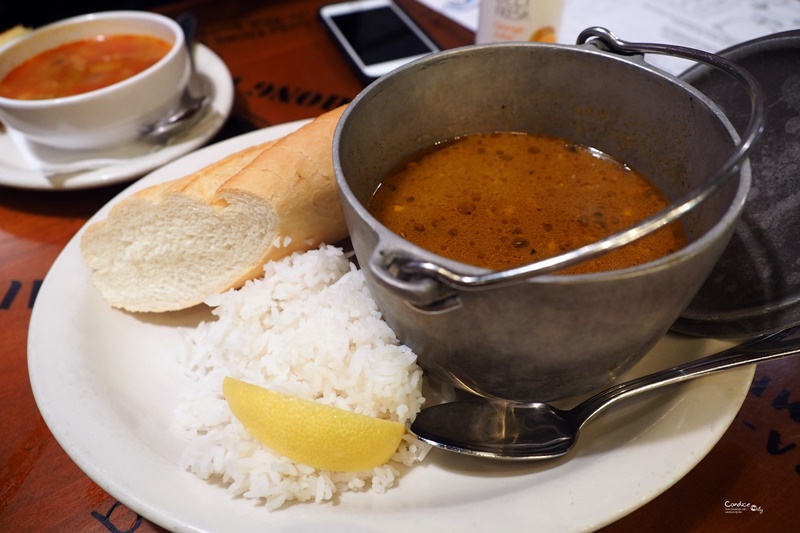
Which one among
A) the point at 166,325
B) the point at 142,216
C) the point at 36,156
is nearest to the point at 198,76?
the point at 36,156

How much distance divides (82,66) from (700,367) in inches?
81.0

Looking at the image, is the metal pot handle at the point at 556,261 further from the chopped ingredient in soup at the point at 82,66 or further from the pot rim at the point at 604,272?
the chopped ingredient in soup at the point at 82,66

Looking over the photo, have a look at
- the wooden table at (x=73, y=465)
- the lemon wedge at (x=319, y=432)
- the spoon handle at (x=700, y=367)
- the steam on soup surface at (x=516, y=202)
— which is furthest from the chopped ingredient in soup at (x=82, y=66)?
the spoon handle at (x=700, y=367)

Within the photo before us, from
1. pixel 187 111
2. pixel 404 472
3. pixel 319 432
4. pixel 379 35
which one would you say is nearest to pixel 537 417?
pixel 404 472

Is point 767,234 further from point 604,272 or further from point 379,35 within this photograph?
point 379,35

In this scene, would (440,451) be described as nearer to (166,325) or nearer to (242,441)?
(242,441)

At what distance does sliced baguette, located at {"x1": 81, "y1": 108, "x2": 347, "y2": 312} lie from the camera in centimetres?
133

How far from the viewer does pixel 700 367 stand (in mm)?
1045

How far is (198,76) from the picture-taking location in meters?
2.17

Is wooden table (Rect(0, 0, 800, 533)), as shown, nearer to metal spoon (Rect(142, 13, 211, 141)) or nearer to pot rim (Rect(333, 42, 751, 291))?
metal spoon (Rect(142, 13, 211, 141))

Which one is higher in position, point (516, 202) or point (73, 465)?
point (516, 202)

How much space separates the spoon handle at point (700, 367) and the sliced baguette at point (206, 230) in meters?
0.71

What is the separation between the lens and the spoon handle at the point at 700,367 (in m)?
1.03

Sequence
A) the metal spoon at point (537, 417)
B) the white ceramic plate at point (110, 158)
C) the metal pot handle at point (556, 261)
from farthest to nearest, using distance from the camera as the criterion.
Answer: the white ceramic plate at point (110, 158), the metal spoon at point (537, 417), the metal pot handle at point (556, 261)
